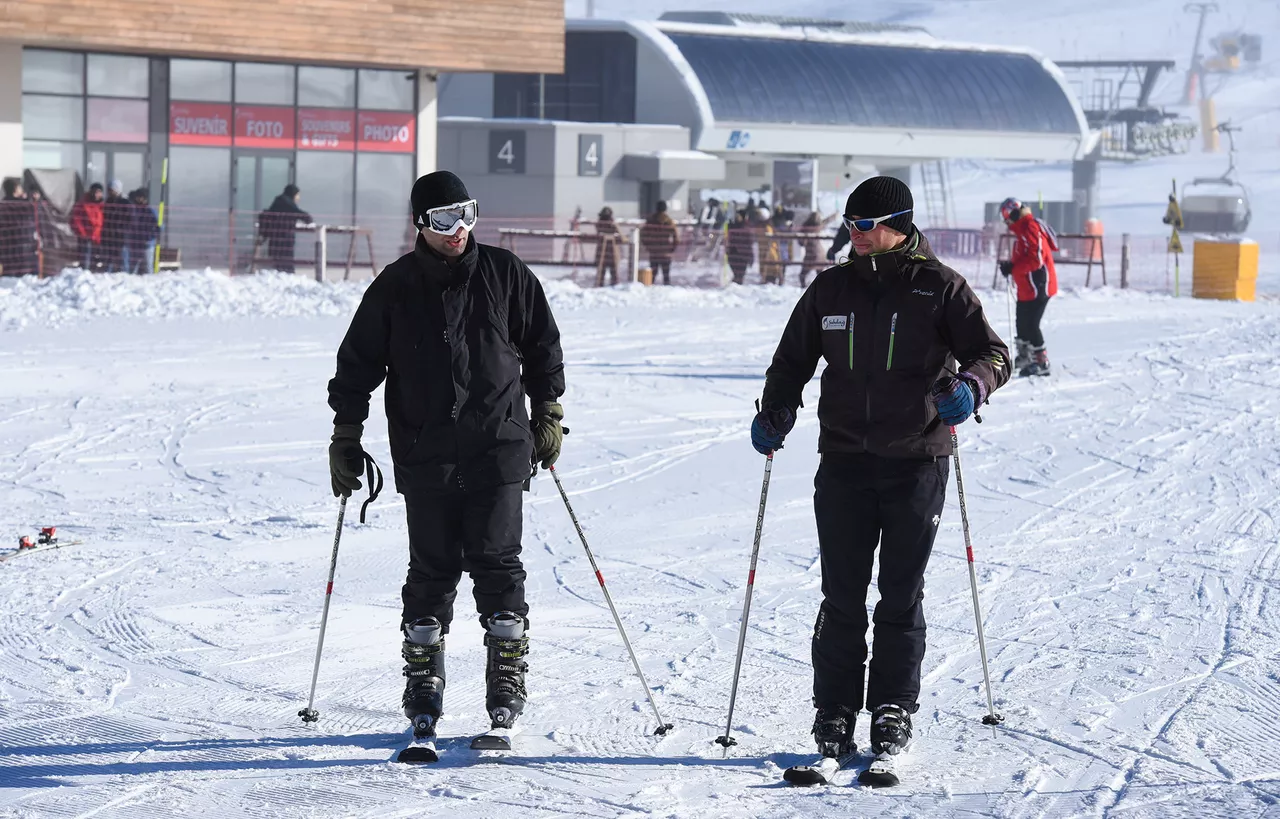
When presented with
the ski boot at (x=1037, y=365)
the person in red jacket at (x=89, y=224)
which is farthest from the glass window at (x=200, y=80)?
the ski boot at (x=1037, y=365)

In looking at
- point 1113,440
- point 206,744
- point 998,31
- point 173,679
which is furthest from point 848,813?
point 998,31

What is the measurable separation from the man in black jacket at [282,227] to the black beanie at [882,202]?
18729mm

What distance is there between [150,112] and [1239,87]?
401 ft

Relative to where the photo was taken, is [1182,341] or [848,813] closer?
[848,813]

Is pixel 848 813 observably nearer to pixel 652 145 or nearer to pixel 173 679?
pixel 173 679

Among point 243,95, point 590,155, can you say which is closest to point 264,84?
point 243,95

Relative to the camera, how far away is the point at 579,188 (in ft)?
108

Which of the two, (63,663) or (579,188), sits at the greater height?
(579,188)

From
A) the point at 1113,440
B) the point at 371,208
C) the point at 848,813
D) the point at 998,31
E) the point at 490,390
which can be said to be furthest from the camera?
the point at 998,31

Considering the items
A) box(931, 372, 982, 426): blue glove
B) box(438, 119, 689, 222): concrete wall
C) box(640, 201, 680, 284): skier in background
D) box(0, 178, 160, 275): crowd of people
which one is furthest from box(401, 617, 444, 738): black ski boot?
box(438, 119, 689, 222): concrete wall

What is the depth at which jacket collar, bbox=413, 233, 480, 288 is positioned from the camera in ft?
15.1

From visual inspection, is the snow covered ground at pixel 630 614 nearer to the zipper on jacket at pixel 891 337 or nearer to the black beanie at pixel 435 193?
the zipper on jacket at pixel 891 337

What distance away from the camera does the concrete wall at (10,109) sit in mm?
22188

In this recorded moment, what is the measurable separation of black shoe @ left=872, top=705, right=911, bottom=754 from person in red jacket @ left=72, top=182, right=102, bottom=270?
17471mm
